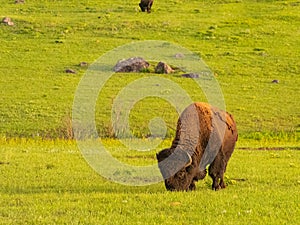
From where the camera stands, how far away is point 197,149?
1506 centimetres

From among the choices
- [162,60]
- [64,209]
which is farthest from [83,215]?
[162,60]

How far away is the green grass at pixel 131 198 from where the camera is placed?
12438 millimetres

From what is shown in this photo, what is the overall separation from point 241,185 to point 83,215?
17.1 feet

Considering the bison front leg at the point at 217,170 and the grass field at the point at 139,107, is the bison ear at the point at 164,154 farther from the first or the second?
the bison front leg at the point at 217,170

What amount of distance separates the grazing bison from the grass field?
1.30 ft

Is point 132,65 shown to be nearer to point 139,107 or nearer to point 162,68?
point 162,68

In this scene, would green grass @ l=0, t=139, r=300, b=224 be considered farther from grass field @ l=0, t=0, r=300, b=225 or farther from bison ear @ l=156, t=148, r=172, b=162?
bison ear @ l=156, t=148, r=172, b=162

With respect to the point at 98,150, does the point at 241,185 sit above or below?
above

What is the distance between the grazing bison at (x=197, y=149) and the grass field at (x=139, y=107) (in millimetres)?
395

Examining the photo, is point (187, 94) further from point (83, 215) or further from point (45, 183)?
point (83, 215)

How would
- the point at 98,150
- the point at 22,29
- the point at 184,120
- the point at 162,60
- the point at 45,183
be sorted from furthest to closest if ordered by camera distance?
the point at 22,29 → the point at 162,60 → the point at 98,150 → the point at 45,183 → the point at 184,120

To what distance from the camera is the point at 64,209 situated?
42.7ft

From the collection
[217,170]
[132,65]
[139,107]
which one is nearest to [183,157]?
[217,170]

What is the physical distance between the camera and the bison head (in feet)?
47.1
